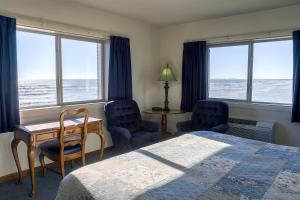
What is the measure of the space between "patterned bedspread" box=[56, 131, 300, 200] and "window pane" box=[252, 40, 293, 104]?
187cm

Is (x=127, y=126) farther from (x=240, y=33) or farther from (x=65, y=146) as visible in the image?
(x=240, y=33)

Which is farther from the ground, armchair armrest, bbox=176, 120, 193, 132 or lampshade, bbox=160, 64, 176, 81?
lampshade, bbox=160, 64, 176, 81

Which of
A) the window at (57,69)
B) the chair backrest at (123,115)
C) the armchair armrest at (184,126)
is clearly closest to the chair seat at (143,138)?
the chair backrest at (123,115)

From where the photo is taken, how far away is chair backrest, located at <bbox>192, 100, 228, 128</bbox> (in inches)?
154

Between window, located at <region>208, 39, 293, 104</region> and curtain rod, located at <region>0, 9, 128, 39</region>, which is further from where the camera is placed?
window, located at <region>208, 39, 293, 104</region>

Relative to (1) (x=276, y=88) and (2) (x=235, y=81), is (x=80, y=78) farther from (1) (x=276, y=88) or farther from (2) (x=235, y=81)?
(1) (x=276, y=88)

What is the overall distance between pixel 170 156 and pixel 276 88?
109 inches

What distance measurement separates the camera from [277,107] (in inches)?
150

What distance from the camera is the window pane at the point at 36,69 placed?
3.20m

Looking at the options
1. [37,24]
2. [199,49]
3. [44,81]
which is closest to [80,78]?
[44,81]

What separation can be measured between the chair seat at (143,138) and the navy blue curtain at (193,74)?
1180 millimetres

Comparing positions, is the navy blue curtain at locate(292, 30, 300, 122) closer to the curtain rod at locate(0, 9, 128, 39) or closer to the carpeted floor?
the curtain rod at locate(0, 9, 128, 39)

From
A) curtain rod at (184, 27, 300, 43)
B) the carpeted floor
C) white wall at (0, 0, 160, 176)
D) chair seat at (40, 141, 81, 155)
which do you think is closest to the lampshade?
white wall at (0, 0, 160, 176)

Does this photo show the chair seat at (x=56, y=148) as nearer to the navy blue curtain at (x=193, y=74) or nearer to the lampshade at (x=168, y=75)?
the lampshade at (x=168, y=75)
